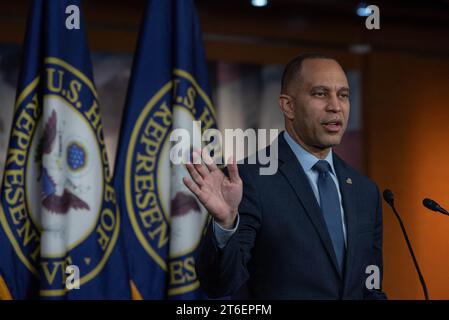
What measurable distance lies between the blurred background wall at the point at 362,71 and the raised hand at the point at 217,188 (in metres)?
2.64

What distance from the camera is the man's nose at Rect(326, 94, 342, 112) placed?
1.89 metres

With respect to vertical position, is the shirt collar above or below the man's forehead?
below

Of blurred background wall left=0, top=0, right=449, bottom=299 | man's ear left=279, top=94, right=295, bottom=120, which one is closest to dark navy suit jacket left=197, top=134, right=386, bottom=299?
man's ear left=279, top=94, right=295, bottom=120

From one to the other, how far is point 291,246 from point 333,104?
42 centimetres

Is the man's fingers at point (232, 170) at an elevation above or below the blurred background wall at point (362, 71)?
below

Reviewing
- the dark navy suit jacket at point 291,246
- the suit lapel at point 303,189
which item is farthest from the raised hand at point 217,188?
the suit lapel at point 303,189

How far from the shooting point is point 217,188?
1.65 meters

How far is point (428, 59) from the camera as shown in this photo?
4.87m

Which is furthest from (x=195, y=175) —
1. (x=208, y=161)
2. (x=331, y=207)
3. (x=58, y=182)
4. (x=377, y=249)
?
(x=58, y=182)

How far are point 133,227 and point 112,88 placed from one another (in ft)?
3.56

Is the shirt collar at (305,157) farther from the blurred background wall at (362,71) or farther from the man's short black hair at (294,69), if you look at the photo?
the blurred background wall at (362,71)

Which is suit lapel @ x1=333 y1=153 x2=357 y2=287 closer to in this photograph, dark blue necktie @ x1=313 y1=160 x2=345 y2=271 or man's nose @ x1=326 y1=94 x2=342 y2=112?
dark blue necktie @ x1=313 y1=160 x2=345 y2=271

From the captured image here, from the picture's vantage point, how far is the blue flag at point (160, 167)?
3.48m

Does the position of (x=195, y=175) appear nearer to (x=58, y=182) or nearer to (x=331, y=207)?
(x=331, y=207)
